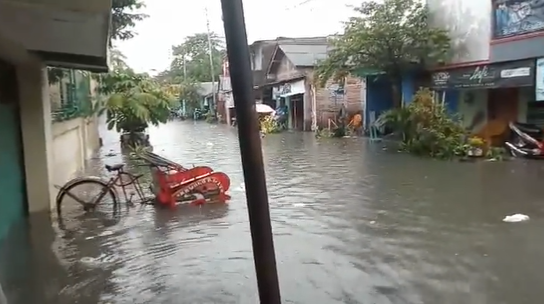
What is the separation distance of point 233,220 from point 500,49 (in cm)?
1197

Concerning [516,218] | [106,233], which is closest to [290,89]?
[516,218]

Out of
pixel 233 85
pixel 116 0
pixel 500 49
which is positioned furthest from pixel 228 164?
pixel 233 85

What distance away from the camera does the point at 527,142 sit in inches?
599

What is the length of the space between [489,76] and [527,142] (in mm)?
2792

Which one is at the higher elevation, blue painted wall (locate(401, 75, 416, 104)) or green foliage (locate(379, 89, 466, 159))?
blue painted wall (locate(401, 75, 416, 104))

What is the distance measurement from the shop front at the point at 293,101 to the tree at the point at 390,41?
9487 millimetres

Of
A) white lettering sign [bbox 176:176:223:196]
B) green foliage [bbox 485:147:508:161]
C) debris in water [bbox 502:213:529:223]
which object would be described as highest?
white lettering sign [bbox 176:176:223:196]

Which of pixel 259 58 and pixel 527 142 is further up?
pixel 259 58

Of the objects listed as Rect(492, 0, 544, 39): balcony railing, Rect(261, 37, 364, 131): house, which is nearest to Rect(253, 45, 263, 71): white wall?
Rect(261, 37, 364, 131): house

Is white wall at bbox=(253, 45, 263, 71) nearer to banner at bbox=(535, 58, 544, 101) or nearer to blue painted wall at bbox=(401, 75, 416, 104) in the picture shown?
blue painted wall at bbox=(401, 75, 416, 104)

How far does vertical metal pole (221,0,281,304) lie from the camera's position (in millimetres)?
1502

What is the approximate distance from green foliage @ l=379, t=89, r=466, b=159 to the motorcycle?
4.67 ft

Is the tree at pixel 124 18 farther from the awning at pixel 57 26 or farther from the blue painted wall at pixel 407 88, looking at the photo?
the blue painted wall at pixel 407 88

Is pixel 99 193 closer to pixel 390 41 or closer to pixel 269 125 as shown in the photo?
pixel 390 41
